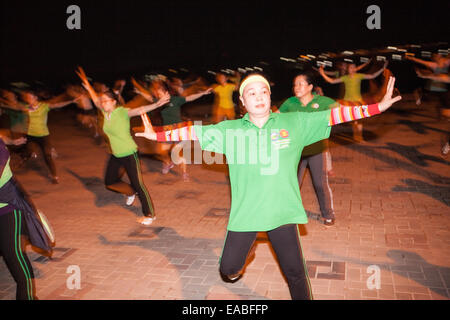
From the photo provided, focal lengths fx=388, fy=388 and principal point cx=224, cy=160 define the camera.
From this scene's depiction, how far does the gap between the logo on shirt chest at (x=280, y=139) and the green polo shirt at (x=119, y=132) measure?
3.21 meters

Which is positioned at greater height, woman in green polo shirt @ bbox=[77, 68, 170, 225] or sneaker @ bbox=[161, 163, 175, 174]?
woman in green polo shirt @ bbox=[77, 68, 170, 225]

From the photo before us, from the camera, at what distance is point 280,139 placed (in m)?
3.06

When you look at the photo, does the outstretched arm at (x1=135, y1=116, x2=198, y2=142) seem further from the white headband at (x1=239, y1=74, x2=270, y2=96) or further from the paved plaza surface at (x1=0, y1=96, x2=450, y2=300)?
the paved plaza surface at (x1=0, y1=96, x2=450, y2=300)

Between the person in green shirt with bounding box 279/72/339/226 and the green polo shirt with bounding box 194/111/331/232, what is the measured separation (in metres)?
2.15

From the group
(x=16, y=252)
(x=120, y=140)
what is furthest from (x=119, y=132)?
(x=16, y=252)

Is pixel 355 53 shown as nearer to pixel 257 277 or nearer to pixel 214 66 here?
pixel 214 66

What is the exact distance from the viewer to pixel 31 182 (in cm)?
901

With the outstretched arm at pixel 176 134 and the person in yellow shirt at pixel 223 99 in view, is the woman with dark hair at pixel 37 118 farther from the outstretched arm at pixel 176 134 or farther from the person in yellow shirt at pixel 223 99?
the outstretched arm at pixel 176 134

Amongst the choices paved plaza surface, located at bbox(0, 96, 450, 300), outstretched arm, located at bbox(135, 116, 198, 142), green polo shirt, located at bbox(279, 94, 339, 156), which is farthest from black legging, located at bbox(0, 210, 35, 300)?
green polo shirt, located at bbox(279, 94, 339, 156)

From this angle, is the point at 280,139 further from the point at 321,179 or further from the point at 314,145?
the point at 321,179

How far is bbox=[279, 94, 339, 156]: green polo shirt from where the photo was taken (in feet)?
17.3
